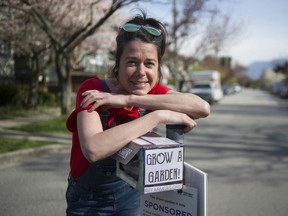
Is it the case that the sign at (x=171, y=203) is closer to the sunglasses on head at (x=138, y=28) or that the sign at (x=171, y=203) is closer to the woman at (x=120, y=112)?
→ the woman at (x=120, y=112)

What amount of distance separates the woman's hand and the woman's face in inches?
3.2

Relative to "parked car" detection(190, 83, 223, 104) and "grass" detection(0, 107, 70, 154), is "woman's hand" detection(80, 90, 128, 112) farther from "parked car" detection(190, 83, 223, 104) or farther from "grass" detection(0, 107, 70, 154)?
"parked car" detection(190, 83, 223, 104)

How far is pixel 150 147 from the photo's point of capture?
4.66 ft

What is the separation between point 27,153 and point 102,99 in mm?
6368

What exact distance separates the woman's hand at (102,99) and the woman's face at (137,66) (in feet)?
0.27

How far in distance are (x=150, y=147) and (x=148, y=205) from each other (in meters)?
0.49

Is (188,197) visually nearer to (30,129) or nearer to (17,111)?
(30,129)

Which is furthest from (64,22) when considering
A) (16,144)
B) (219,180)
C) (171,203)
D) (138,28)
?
(171,203)

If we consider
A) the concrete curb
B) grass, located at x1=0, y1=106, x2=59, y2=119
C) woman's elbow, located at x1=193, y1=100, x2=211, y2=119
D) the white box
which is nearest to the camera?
the white box

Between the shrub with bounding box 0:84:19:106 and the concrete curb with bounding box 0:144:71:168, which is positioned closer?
the concrete curb with bounding box 0:144:71:168

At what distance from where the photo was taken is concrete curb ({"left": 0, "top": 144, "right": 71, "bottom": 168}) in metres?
6.89

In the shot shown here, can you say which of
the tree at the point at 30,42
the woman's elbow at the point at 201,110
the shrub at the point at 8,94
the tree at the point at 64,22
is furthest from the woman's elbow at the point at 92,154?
the shrub at the point at 8,94

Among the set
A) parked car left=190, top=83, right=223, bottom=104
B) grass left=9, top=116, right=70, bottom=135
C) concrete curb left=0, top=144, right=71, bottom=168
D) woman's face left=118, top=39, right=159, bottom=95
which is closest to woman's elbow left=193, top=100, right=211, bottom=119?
woman's face left=118, top=39, right=159, bottom=95

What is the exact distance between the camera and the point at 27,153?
7.52 meters
